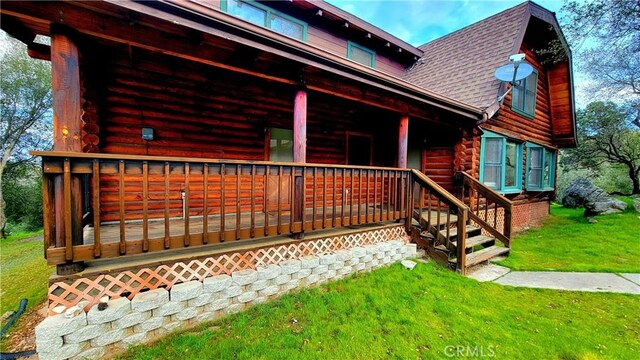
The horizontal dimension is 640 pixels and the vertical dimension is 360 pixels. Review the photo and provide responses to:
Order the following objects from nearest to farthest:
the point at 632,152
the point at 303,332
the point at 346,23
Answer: the point at 303,332 → the point at 346,23 → the point at 632,152

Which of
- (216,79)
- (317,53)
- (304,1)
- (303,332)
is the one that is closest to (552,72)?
(304,1)

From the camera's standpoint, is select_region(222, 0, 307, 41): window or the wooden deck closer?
the wooden deck

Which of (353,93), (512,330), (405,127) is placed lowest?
(512,330)

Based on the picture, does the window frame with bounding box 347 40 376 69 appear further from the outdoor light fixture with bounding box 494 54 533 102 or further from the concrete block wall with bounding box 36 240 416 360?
the concrete block wall with bounding box 36 240 416 360

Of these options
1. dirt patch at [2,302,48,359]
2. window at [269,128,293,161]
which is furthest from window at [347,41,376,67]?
dirt patch at [2,302,48,359]

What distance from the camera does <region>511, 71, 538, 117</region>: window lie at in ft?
27.8

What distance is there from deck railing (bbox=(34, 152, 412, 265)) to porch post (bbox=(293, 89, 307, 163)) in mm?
285

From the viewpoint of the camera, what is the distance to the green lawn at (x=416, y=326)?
2.60 m

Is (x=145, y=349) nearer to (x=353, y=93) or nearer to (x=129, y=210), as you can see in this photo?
(x=129, y=210)

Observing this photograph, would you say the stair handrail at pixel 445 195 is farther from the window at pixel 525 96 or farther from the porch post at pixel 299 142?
the window at pixel 525 96

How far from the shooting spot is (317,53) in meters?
3.74

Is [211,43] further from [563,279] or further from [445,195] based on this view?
[563,279]

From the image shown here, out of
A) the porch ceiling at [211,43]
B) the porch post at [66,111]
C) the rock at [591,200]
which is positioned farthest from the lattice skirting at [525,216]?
the porch post at [66,111]

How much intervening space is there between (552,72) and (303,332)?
13.0 m
